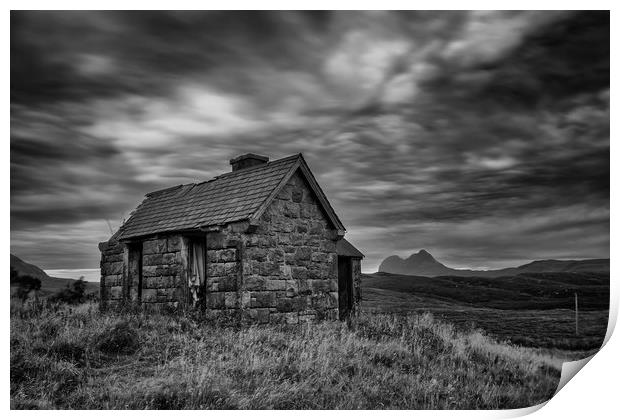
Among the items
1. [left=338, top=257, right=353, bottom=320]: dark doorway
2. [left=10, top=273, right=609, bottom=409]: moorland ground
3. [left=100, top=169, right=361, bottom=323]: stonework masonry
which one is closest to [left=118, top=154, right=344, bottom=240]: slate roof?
[left=100, top=169, right=361, bottom=323]: stonework masonry

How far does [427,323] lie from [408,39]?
13.8 ft

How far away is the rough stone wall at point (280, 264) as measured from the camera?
34.0 ft

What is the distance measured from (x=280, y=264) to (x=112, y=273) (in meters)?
5.17

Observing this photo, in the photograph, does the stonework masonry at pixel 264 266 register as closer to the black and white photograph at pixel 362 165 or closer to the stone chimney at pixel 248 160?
the stone chimney at pixel 248 160

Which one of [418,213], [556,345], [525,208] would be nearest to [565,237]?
[525,208]

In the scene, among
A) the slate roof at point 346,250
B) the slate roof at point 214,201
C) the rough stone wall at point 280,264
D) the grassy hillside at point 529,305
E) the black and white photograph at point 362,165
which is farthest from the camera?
the slate roof at point 346,250

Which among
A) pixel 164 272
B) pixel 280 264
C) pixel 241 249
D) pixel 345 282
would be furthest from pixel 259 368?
pixel 345 282

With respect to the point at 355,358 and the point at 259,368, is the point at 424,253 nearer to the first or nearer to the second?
the point at 355,358

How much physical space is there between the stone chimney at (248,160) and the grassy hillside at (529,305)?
5950 millimetres

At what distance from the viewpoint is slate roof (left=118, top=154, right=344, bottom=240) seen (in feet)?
36.1

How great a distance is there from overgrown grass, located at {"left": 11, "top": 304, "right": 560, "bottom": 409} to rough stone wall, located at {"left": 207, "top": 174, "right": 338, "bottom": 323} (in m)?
1.02

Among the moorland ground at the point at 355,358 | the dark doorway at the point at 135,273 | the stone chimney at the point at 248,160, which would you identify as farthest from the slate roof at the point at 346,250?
the moorland ground at the point at 355,358

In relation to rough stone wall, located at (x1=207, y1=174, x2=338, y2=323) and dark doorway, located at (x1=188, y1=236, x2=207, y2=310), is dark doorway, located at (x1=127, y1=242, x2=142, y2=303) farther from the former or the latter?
rough stone wall, located at (x1=207, y1=174, x2=338, y2=323)

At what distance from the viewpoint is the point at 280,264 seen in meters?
10.9
